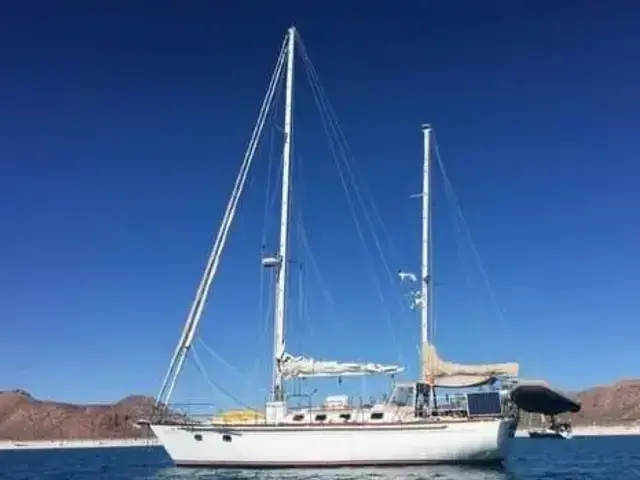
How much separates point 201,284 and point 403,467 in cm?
1927

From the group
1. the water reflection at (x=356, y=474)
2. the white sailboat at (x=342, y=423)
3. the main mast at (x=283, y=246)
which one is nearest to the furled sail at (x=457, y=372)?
the white sailboat at (x=342, y=423)

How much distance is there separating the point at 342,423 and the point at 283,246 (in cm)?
1312

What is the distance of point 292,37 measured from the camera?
201 ft

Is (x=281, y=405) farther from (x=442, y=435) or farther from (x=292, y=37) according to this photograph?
(x=292, y=37)

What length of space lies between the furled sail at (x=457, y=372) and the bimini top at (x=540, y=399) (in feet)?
3.70

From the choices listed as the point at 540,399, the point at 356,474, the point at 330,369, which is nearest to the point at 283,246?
the point at 330,369

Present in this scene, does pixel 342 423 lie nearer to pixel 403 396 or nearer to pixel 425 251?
pixel 403 396

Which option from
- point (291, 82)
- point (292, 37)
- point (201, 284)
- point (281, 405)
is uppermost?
point (292, 37)

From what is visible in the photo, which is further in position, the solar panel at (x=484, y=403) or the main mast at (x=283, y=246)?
the main mast at (x=283, y=246)

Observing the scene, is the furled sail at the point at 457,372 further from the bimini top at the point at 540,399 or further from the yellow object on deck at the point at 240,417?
the yellow object on deck at the point at 240,417

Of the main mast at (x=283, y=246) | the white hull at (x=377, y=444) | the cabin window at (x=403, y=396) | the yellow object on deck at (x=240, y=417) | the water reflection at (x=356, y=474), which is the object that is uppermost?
the main mast at (x=283, y=246)

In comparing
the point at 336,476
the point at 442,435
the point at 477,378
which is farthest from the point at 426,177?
the point at 336,476

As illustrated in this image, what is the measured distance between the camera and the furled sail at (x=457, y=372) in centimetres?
5538

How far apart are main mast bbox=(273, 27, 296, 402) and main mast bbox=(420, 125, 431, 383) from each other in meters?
10.5
